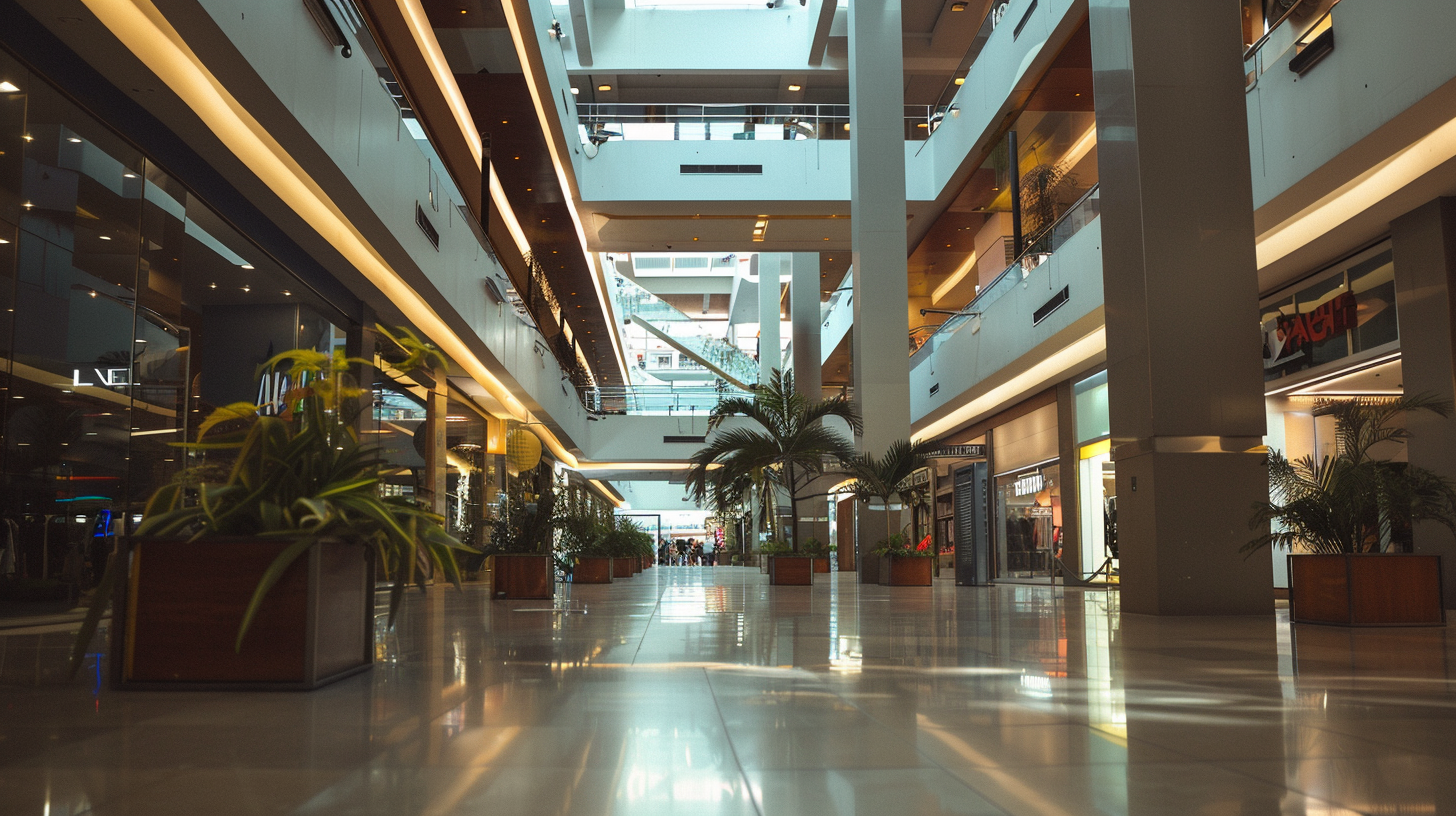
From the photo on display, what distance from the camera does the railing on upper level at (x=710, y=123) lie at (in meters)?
22.3

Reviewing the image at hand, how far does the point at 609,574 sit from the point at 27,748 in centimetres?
1407

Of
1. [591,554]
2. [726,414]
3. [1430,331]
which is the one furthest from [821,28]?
[1430,331]

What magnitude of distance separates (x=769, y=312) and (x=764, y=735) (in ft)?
108

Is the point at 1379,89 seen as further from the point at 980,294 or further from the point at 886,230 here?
the point at 980,294

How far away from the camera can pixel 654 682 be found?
4035mm

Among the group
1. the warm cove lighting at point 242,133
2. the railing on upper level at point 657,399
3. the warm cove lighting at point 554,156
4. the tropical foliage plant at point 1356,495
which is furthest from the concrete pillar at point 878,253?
the railing on upper level at point 657,399

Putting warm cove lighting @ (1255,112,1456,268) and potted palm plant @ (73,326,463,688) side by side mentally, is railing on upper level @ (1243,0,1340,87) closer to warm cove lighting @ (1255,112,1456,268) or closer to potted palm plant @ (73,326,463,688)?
warm cove lighting @ (1255,112,1456,268)

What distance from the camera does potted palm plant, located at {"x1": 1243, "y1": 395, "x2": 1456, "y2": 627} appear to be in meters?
7.29

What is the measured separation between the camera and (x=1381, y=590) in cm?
735

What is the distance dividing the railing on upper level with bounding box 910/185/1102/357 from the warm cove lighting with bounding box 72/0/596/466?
28.2ft

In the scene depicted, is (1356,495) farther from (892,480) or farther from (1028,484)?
(1028,484)

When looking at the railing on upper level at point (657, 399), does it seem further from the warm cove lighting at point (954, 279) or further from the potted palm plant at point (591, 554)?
the potted palm plant at point (591, 554)

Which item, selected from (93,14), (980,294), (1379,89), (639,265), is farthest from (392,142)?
(639,265)

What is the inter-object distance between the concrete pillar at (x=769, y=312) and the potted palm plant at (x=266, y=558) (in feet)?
99.0
